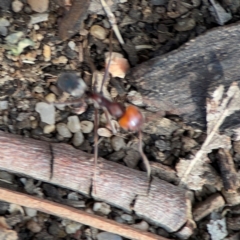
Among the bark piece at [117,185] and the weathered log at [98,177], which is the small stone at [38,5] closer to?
the weathered log at [98,177]

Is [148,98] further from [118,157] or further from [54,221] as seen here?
[54,221]

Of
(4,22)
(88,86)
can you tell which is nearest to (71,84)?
(88,86)

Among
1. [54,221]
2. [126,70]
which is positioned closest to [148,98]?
[126,70]

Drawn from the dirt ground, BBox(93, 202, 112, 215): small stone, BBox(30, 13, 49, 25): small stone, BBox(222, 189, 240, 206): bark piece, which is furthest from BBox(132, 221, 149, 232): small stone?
BBox(30, 13, 49, 25): small stone

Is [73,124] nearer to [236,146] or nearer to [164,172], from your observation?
[164,172]

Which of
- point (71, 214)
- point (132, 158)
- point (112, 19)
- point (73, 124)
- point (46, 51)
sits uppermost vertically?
point (112, 19)

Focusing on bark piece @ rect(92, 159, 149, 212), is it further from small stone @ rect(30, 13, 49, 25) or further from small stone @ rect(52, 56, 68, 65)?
small stone @ rect(30, 13, 49, 25)
